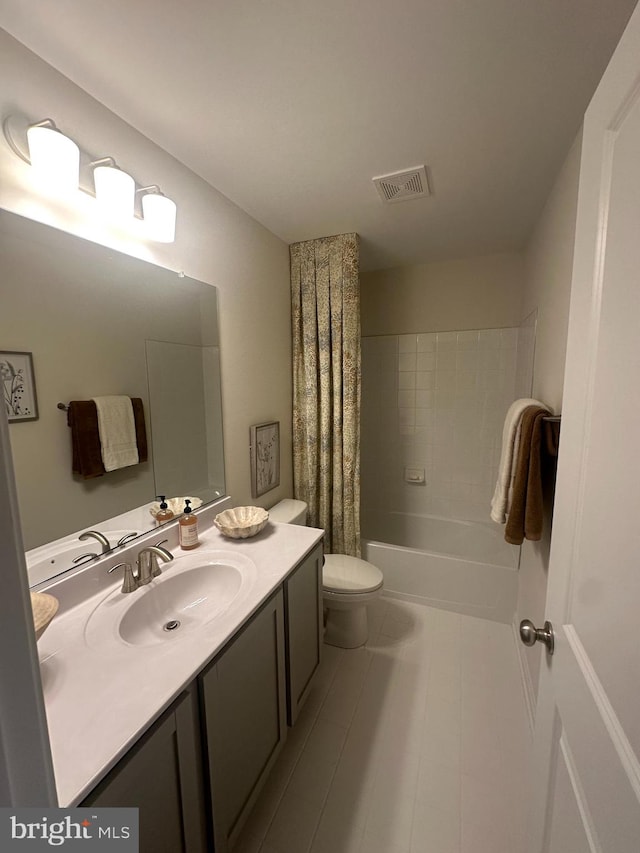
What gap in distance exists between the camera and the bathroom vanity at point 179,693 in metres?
0.68

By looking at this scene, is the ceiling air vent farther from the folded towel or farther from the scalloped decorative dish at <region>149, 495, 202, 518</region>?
the scalloped decorative dish at <region>149, 495, 202, 518</region>

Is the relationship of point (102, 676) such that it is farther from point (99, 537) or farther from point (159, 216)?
point (159, 216)

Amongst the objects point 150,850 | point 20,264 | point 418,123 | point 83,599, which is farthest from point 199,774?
point 418,123

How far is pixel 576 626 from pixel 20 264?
1.60 m

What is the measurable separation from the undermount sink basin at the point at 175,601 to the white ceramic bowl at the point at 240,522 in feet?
0.36

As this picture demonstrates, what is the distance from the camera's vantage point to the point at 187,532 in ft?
4.61

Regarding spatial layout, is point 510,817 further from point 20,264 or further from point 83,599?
point 20,264

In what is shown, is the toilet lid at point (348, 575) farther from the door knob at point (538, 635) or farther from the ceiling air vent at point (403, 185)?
the ceiling air vent at point (403, 185)

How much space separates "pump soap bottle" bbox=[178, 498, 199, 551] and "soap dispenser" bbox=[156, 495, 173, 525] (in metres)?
0.05

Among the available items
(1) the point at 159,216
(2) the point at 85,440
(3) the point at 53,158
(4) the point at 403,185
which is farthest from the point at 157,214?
(4) the point at 403,185

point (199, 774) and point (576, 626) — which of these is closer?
point (576, 626)

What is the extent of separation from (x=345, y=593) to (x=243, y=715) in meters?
0.90

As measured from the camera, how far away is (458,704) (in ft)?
5.35

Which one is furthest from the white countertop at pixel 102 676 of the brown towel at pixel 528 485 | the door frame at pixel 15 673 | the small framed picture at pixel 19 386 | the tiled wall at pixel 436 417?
the tiled wall at pixel 436 417
